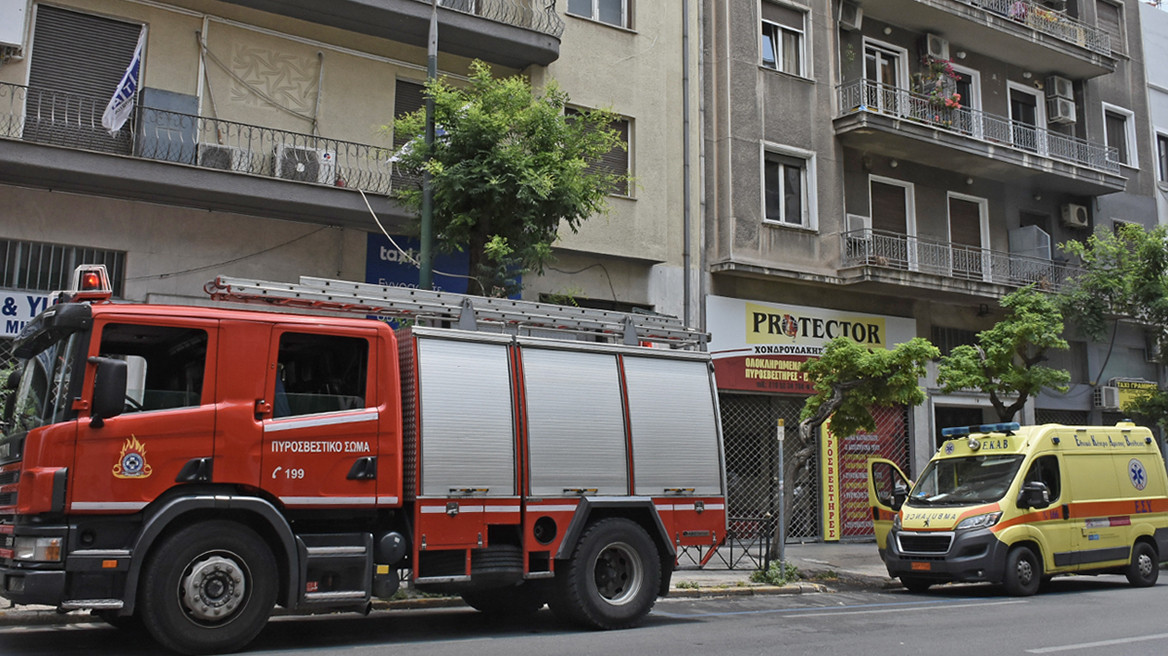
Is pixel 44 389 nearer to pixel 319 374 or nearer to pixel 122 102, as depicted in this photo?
pixel 319 374

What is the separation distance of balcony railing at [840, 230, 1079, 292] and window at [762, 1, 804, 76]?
387 cm

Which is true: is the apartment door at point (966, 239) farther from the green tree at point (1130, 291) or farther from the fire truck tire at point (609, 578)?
the fire truck tire at point (609, 578)

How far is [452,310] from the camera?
31.0ft

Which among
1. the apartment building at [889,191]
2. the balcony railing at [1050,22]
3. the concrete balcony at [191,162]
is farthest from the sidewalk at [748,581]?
the balcony railing at [1050,22]

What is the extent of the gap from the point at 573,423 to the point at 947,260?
15.1 metres

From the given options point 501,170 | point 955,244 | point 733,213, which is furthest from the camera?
point 955,244

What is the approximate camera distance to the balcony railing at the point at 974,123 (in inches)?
824

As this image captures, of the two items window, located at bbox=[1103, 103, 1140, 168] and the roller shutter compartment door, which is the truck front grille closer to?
the roller shutter compartment door

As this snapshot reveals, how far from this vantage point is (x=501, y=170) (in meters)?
12.8

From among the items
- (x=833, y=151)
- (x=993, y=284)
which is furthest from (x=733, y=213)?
(x=993, y=284)

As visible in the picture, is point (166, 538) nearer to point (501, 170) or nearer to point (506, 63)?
point (501, 170)

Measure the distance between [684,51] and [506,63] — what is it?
4.20m

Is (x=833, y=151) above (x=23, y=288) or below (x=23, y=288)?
above

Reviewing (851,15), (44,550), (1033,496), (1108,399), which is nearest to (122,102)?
(44,550)
